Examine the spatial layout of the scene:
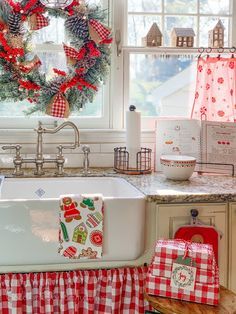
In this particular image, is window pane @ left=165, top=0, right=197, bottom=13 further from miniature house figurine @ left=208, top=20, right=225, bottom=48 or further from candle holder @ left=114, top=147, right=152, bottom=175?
candle holder @ left=114, top=147, right=152, bottom=175

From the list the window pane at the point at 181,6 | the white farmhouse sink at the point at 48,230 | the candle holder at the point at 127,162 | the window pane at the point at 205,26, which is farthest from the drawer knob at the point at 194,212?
the window pane at the point at 181,6

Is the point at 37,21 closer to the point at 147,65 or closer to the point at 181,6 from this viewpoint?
the point at 147,65

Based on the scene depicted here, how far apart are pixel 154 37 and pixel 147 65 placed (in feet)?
0.57

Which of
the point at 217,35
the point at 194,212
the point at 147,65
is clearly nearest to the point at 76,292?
the point at 194,212

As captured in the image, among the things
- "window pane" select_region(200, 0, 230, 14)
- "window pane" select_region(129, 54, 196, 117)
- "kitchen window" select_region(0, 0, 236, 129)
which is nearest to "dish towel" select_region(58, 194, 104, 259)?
"kitchen window" select_region(0, 0, 236, 129)

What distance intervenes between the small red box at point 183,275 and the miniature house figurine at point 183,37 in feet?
4.70

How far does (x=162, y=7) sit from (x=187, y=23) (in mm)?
182

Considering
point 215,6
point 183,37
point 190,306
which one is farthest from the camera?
point 215,6

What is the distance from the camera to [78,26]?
2.87 m

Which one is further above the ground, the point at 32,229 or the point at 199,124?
the point at 199,124

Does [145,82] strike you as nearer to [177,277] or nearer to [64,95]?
[64,95]

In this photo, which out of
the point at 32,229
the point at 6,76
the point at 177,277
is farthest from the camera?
the point at 6,76

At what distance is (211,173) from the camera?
2881mm

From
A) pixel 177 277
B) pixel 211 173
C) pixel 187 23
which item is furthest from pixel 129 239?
pixel 187 23
